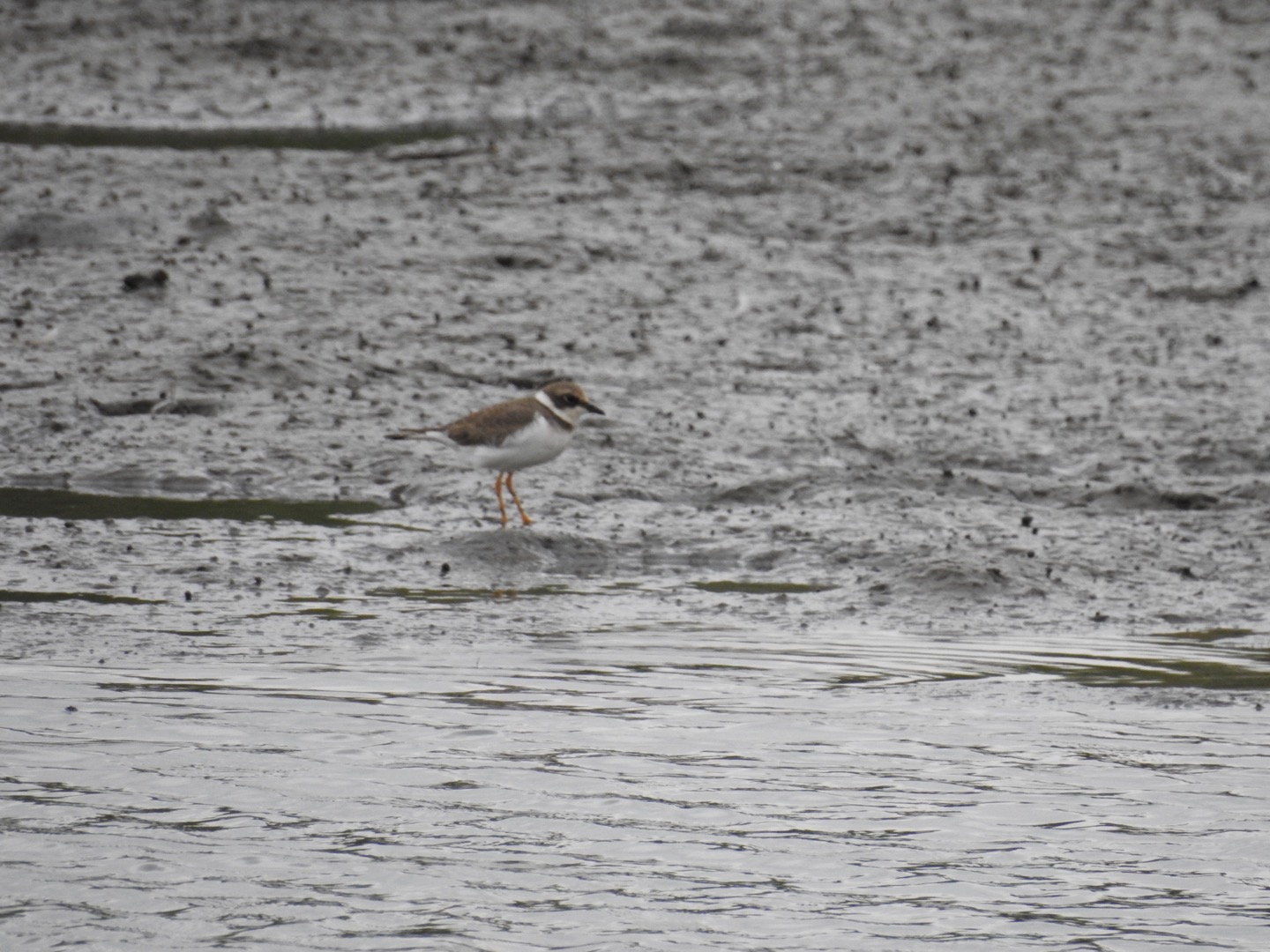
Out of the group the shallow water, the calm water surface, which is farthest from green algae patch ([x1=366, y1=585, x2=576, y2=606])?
the calm water surface

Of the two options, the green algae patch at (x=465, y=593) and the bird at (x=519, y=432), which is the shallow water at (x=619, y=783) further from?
the bird at (x=519, y=432)

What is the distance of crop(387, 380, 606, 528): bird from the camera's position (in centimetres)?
933

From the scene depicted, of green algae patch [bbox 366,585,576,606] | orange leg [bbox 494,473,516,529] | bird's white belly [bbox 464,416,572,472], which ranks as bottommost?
green algae patch [bbox 366,585,576,606]

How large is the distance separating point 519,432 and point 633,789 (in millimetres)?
3776

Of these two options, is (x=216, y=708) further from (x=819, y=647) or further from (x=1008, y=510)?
(x=1008, y=510)

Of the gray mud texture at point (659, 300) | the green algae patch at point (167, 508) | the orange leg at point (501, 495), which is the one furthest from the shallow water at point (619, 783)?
the green algae patch at point (167, 508)

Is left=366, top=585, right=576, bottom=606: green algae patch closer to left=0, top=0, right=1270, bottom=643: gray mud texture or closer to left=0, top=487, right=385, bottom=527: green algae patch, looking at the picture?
left=0, top=0, right=1270, bottom=643: gray mud texture

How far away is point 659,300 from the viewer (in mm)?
13344

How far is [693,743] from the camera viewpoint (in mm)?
6238

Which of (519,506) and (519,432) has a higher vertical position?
(519,432)

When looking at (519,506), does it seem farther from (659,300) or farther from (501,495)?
(659,300)

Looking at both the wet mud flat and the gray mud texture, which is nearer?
the wet mud flat

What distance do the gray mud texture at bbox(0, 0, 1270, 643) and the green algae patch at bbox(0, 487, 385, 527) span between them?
4cm

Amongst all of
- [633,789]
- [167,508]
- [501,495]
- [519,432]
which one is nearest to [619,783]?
[633,789]
